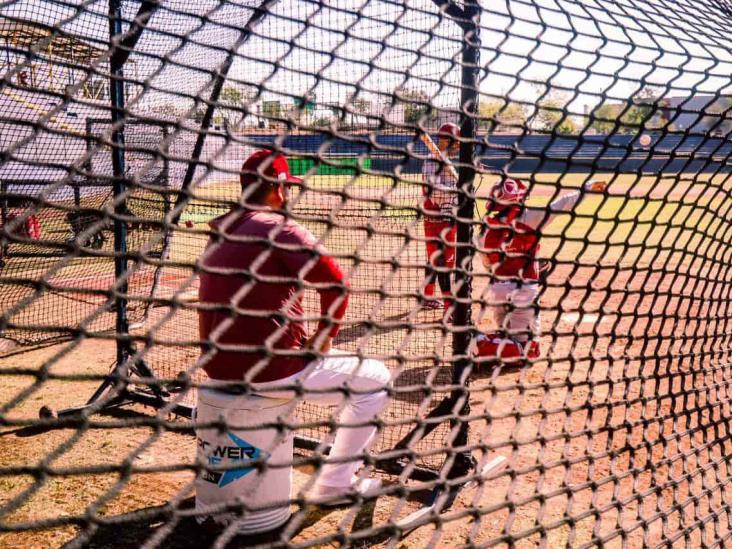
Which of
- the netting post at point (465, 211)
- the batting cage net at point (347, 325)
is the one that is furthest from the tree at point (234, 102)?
the netting post at point (465, 211)

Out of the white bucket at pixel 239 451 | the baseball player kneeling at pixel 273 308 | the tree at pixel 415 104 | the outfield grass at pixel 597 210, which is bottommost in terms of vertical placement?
the white bucket at pixel 239 451

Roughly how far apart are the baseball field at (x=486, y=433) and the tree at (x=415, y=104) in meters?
0.24

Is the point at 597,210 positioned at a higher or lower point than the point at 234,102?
lower

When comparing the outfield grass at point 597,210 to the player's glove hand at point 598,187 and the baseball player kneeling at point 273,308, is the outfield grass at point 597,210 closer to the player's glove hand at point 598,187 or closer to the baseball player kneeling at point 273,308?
the player's glove hand at point 598,187

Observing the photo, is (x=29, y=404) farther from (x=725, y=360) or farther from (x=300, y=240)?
(x=725, y=360)

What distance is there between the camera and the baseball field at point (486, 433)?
1727mm

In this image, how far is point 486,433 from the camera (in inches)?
78.9

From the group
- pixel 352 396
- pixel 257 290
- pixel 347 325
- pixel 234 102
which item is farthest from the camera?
pixel 234 102

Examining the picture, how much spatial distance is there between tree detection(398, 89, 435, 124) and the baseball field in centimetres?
24

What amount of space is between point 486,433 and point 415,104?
3.62ft

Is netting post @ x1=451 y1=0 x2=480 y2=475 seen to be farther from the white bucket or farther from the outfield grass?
the white bucket

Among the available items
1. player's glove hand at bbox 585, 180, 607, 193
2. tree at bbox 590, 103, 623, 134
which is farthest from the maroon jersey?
tree at bbox 590, 103, 623, 134

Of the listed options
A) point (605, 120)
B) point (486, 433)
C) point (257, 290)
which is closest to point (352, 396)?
point (257, 290)

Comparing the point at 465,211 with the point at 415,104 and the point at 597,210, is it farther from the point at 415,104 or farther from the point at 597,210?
the point at 415,104
